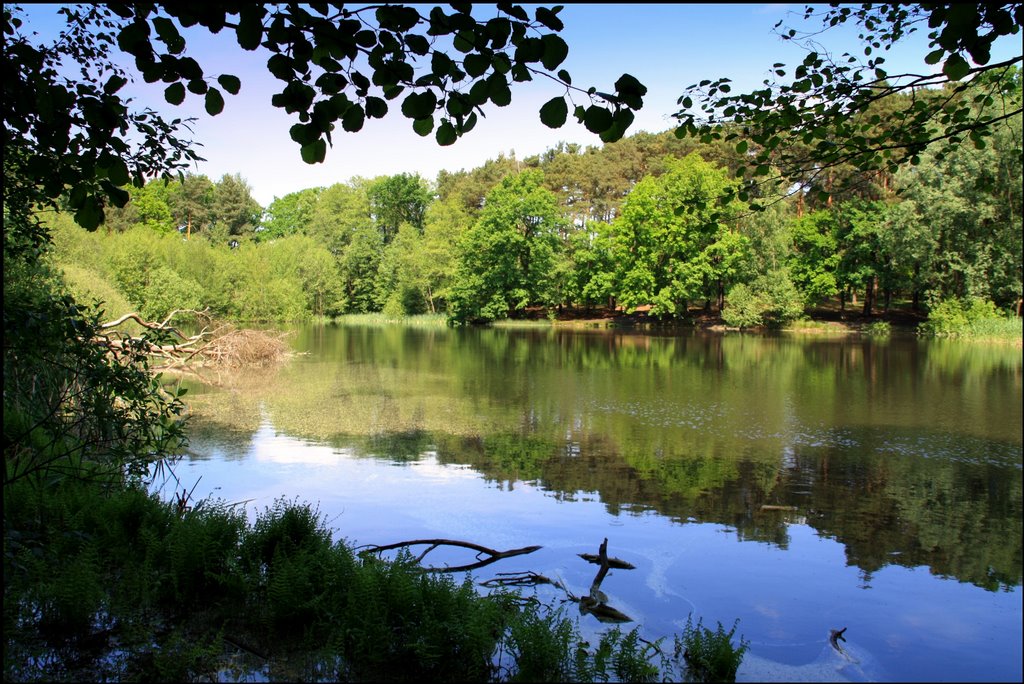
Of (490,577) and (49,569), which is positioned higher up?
(49,569)

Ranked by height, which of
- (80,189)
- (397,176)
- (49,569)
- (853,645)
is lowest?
(853,645)

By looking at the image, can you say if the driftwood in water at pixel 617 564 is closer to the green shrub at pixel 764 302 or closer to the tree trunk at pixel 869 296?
the green shrub at pixel 764 302

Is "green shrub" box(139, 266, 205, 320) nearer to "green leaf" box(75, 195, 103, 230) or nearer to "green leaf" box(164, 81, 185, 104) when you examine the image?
"green leaf" box(75, 195, 103, 230)

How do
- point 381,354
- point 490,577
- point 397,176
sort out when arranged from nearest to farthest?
point 490,577 → point 381,354 → point 397,176

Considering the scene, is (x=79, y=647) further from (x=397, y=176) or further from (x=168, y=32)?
(x=397, y=176)

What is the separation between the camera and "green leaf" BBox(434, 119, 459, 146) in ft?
8.27

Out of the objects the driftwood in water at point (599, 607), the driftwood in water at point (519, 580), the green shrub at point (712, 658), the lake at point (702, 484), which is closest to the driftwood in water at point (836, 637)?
the lake at point (702, 484)

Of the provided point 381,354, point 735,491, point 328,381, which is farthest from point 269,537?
point 381,354

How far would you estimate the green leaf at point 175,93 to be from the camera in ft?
8.24

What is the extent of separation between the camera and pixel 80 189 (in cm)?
259

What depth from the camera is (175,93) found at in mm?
2541

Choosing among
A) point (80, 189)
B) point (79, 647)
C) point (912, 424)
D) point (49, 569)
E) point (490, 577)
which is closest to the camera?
point (80, 189)

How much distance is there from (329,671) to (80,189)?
2.73m

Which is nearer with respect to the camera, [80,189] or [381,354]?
[80,189]
